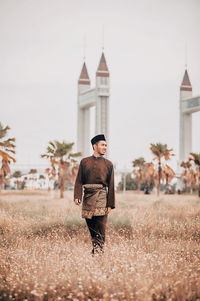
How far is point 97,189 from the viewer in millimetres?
6621

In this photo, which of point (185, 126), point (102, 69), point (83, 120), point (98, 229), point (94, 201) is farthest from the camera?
point (83, 120)

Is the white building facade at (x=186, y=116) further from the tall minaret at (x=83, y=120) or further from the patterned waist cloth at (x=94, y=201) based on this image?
the patterned waist cloth at (x=94, y=201)

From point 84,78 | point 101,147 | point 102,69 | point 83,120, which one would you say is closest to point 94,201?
point 101,147

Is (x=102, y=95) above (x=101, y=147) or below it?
above

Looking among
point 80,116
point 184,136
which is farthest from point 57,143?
point 80,116

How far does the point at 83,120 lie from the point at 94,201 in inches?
4642

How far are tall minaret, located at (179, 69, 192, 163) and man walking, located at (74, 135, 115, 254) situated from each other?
341 feet

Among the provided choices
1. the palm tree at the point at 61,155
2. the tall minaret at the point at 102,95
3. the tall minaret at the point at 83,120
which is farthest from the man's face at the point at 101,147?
the tall minaret at the point at 83,120

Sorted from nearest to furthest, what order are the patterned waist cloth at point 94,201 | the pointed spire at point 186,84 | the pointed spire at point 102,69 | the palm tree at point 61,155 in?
the patterned waist cloth at point 94,201 < the palm tree at point 61,155 < the pointed spire at point 102,69 < the pointed spire at point 186,84

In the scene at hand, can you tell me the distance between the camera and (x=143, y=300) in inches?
181

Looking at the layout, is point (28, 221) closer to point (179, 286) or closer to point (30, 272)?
point (30, 272)

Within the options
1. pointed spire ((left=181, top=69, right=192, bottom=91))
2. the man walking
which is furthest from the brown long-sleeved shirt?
pointed spire ((left=181, top=69, right=192, bottom=91))

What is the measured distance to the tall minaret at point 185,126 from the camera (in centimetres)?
11094

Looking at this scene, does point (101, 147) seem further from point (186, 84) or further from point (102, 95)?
point (186, 84)
